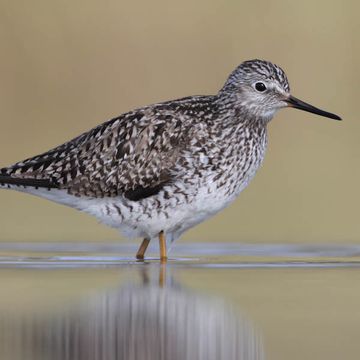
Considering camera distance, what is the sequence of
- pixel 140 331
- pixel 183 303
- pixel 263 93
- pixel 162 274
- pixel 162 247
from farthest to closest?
1. pixel 263 93
2. pixel 162 247
3. pixel 162 274
4. pixel 183 303
5. pixel 140 331

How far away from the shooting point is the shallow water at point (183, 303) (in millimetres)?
7906

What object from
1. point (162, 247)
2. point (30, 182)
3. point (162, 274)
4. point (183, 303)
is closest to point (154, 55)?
point (30, 182)

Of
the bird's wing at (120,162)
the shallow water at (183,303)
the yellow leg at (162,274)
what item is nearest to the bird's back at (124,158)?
the bird's wing at (120,162)

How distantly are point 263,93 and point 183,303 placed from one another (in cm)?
427

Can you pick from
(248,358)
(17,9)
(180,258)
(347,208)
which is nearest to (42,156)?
(180,258)

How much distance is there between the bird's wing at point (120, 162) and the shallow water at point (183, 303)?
65 centimetres

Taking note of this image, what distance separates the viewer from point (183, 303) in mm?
9430

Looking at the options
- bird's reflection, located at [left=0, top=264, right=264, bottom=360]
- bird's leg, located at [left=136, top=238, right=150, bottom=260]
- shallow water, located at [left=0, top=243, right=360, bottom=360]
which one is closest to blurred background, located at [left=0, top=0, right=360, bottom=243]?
bird's leg, located at [left=136, top=238, right=150, bottom=260]

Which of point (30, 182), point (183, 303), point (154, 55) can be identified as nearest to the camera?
point (183, 303)

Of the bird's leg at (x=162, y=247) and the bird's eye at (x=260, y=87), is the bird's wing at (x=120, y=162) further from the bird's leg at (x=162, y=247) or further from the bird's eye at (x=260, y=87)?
the bird's eye at (x=260, y=87)

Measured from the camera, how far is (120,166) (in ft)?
42.3

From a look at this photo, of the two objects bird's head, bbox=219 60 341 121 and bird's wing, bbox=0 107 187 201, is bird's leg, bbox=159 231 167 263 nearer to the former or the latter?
bird's wing, bbox=0 107 187 201

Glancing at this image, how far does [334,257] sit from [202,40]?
42.1 ft

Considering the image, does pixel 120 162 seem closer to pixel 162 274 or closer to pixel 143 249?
pixel 143 249
